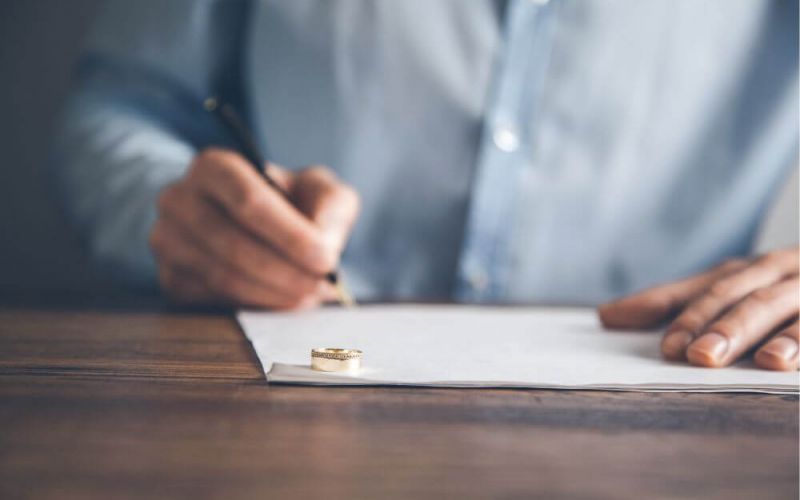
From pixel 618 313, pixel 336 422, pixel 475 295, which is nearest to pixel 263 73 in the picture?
pixel 475 295

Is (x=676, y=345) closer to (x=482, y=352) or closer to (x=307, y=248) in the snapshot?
(x=482, y=352)

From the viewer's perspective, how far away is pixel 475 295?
109 centimetres

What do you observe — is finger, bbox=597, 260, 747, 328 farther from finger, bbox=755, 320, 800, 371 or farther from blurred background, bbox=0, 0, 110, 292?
blurred background, bbox=0, 0, 110, 292

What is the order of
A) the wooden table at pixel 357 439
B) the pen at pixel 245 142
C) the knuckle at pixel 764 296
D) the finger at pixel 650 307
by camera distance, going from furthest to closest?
the pen at pixel 245 142, the finger at pixel 650 307, the knuckle at pixel 764 296, the wooden table at pixel 357 439

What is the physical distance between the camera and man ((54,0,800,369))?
1.07m

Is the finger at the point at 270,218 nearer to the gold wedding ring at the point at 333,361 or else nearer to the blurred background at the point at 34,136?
the gold wedding ring at the point at 333,361

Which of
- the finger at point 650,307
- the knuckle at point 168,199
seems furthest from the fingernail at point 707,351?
the knuckle at point 168,199

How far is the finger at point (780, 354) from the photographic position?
0.46m

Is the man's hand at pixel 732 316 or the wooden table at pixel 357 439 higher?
the man's hand at pixel 732 316

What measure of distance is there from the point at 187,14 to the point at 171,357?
2.63 ft

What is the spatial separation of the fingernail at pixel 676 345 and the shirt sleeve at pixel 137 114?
655 mm

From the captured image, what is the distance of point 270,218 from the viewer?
0.70m

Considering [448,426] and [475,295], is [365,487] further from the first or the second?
[475,295]

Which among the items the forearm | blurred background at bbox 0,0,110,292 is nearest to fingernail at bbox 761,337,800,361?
the forearm
